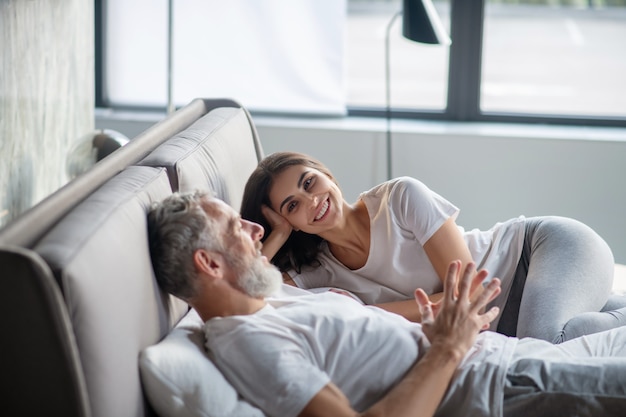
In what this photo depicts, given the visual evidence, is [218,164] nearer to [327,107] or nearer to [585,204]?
[327,107]

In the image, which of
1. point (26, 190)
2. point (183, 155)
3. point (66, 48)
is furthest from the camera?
point (66, 48)

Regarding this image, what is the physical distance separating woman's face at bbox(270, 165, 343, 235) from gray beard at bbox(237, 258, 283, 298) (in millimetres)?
466

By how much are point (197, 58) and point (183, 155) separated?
189 cm

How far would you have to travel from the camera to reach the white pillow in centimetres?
155

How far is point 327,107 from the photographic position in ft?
13.0

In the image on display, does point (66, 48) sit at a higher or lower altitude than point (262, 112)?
higher

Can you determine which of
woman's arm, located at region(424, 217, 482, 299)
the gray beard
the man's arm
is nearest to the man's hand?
the man's arm

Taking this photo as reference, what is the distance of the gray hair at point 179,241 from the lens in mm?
1713

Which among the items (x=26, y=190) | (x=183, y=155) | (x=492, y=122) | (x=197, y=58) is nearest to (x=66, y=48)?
(x=26, y=190)

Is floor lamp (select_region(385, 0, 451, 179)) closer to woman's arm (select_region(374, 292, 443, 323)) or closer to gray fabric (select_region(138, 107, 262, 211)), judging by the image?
gray fabric (select_region(138, 107, 262, 211))

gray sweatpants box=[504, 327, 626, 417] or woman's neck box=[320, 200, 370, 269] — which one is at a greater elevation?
woman's neck box=[320, 200, 370, 269]

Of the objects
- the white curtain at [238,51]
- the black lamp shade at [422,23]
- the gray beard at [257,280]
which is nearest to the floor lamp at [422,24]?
the black lamp shade at [422,23]

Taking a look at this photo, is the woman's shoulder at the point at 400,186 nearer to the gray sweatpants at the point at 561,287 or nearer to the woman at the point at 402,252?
the woman at the point at 402,252

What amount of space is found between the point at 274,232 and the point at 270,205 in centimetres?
8
